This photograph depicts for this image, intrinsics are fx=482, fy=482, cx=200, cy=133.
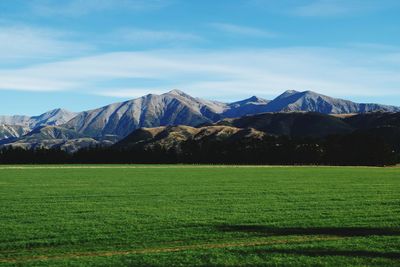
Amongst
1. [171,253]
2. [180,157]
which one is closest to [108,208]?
[171,253]

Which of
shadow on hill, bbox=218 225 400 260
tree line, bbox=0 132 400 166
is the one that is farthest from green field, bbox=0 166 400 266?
tree line, bbox=0 132 400 166

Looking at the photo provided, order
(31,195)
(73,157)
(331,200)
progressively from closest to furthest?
(331,200) < (31,195) < (73,157)

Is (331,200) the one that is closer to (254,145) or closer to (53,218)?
(53,218)

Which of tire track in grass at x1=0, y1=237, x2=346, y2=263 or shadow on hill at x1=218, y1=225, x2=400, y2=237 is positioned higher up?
shadow on hill at x1=218, y1=225, x2=400, y2=237

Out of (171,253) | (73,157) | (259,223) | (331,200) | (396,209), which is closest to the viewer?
(171,253)

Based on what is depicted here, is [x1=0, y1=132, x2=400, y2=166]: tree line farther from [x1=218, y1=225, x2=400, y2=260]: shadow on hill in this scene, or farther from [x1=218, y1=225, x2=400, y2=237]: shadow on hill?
[x1=218, y1=225, x2=400, y2=260]: shadow on hill

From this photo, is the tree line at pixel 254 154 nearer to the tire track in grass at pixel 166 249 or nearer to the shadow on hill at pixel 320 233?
the shadow on hill at pixel 320 233

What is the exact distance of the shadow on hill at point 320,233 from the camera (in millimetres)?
18438

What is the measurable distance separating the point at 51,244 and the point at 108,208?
11.7m

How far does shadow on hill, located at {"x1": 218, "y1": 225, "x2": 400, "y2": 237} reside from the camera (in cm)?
2275

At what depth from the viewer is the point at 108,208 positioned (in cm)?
3206

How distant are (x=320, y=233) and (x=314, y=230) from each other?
713mm

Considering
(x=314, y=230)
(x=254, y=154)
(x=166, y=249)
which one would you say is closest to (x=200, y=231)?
(x=166, y=249)

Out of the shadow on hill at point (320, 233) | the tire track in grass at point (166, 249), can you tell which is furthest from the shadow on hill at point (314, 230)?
the tire track in grass at point (166, 249)
